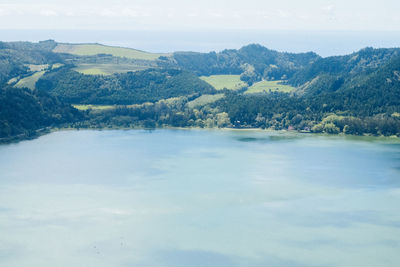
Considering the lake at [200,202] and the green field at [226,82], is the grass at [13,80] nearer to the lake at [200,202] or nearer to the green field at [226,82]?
the lake at [200,202]

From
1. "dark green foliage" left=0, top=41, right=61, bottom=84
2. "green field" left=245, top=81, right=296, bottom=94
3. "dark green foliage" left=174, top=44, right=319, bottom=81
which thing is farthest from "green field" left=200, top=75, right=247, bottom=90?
"dark green foliage" left=0, top=41, right=61, bottom=84

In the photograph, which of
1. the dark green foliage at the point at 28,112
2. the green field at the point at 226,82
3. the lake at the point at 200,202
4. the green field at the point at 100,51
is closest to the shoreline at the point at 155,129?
the dark green foliage at the point at 28,112

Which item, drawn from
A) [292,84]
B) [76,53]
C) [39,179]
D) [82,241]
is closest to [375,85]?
[292,84]

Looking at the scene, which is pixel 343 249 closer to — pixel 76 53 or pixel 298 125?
pixel 298 125

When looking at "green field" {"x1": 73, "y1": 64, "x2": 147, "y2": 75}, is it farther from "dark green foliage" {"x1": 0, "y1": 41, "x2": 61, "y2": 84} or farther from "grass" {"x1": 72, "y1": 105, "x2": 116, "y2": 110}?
"grass" {"x1": 72, "y1": 105, "x2": 116, "y2": 110}

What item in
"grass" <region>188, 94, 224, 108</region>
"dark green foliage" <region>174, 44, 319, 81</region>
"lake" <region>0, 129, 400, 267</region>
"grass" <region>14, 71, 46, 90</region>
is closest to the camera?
"lake" <region>0, 129, 400, 267</region>

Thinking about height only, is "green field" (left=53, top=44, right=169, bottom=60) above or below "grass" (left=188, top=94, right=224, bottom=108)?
above

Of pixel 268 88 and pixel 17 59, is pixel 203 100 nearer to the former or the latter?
pixel 268 88

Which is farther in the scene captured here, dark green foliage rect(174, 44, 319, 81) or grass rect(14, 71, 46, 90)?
dark green foliage rect(174, 44, 319, 81)

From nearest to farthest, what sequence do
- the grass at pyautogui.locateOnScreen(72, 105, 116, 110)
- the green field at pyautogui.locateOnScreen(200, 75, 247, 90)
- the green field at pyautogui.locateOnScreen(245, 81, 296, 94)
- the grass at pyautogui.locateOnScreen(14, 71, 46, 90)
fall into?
the grass at pyautogui.locateOnScreen(72, 105, 116, 110) → the grass at pyautogui.locateOnScreen(14, 71, 46, 90) → the green field at pyautogui.locateOnScreen(245, 81, 296, 94) → the green field at pyautogui.locateOnScreen(200, 75, 247, 90)
